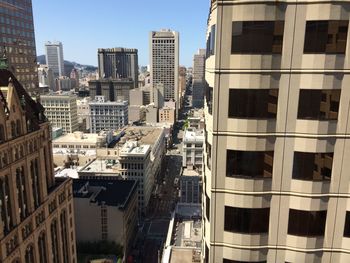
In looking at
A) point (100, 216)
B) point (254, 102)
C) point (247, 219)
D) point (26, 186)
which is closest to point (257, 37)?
point (254, 102)

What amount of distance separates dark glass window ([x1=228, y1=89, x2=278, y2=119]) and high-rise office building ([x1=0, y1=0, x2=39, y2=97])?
351 ft

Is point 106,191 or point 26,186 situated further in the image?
point 106,191

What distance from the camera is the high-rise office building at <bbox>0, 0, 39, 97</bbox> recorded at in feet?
354

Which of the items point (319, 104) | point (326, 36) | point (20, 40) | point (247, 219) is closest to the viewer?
point (326, 36)

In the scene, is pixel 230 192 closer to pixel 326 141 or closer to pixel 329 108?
pixel 326 141

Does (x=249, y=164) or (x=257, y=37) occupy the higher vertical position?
(x=257, y=37)

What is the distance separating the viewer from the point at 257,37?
15.4 meters

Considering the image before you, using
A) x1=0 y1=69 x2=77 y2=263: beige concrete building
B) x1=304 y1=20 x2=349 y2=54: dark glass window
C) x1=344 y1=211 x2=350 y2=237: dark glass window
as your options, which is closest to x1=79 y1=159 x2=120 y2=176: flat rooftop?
x1=0 y1=69 x2=77 y2=263: beige concrete building

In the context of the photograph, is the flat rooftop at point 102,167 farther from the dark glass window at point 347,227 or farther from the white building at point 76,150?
the dark glass window at point 347,227

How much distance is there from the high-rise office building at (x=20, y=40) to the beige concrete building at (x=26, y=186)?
199 ft

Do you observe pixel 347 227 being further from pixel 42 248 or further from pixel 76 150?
pixel 76 150

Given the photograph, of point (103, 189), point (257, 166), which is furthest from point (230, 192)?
point (103, 189)

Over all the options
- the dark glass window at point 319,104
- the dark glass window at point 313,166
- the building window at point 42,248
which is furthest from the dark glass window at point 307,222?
the building window at point 42,248

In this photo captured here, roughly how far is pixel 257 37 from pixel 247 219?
933 centimetres
